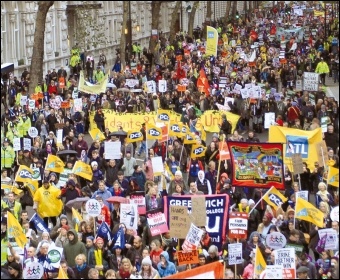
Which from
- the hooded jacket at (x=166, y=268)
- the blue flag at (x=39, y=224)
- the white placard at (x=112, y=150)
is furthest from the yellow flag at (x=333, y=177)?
the white placard at (x=112, y=150)

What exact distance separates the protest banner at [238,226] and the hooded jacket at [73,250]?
1943 mm

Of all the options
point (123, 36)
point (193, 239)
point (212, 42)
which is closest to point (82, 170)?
point (193, 239)

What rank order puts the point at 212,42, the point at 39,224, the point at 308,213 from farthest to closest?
1. the point at 212,42
2. the point at 39,224
3. the point at 308,213

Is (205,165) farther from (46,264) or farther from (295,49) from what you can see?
(295,49)

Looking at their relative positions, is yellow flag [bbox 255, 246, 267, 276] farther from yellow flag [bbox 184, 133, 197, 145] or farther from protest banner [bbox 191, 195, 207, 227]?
yellow flag [bbox 184, 133, 197, 145]

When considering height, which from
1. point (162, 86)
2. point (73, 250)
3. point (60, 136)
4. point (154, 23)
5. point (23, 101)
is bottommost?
point (154, 23)

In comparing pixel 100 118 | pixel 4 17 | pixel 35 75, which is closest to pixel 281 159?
pixel 100 118

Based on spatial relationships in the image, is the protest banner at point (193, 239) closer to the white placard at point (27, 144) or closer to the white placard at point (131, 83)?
the white placard at point (27, 144)

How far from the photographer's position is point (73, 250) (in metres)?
15.8

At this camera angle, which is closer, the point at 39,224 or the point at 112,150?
the point at 39,224

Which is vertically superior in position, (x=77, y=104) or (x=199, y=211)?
(x=199, y=211)

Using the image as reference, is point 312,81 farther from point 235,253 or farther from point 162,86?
point 235,253

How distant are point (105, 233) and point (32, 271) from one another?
6.52ft

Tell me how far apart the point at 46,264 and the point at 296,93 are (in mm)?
17425
